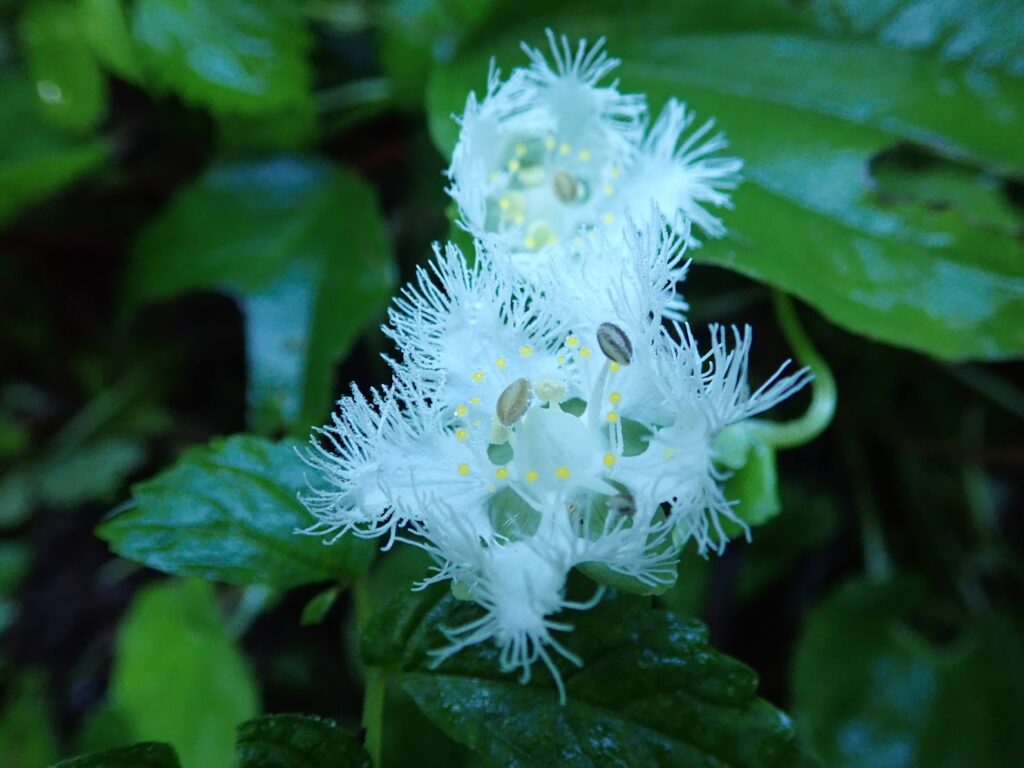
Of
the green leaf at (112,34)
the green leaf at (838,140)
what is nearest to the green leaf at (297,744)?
the green leaf at (838,140)

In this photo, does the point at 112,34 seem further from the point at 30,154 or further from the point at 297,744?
the point at 297,744

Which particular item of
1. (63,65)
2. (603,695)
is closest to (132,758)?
(603,695)

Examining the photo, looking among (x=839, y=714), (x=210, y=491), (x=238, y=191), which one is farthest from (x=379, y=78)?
(x=839, y=714)

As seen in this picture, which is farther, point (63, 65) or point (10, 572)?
point (10, 572)

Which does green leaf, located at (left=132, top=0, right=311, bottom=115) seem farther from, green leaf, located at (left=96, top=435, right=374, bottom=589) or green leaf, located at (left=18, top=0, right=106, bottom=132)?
green leaf, located at (left=96, top=435, right=374, bottom=589)

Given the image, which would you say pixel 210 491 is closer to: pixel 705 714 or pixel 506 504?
pixel 506 504

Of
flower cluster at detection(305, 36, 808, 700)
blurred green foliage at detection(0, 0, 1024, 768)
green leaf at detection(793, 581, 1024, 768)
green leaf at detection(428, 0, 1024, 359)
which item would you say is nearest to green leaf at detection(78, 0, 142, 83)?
blurred green foliage at detection(0, 0, 1024, 768)
